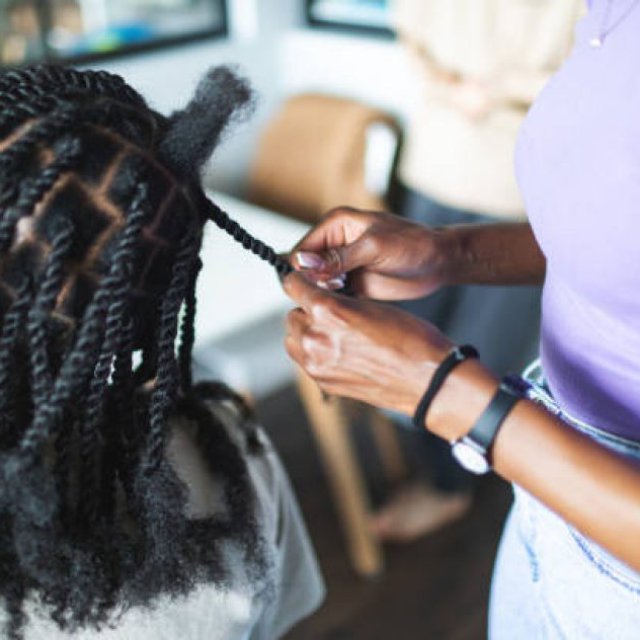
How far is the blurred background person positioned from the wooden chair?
17 centimetres

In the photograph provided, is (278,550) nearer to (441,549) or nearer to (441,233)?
(441,233)

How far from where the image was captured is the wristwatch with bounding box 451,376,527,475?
23.6 inches

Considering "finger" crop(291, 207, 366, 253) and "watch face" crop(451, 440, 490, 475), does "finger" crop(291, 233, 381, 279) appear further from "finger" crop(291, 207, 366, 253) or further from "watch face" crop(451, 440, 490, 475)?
"watch face" crop(451, 440, 490, 475)

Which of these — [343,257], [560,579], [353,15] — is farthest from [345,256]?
[353,15]

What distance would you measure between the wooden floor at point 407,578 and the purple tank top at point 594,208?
1.01 m

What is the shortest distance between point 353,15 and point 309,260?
5.71ft

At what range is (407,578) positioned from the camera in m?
1.74

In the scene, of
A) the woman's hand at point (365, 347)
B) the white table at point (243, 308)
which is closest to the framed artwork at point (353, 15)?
the white table at point (243, 308)

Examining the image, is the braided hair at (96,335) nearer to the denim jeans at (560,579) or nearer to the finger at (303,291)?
the finger at (303,291)

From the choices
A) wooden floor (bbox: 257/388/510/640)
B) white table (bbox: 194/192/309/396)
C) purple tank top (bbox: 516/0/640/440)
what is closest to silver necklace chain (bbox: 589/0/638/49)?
purple tank top (bbox: 516/0/640/440)

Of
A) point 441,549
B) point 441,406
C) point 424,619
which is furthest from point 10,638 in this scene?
point 441,549

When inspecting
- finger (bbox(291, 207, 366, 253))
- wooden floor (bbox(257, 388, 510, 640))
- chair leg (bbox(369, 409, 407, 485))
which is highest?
finger (bbox(291, 207, 366, 253))

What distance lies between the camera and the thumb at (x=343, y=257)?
2.53 feet

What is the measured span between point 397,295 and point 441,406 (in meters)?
0.24
